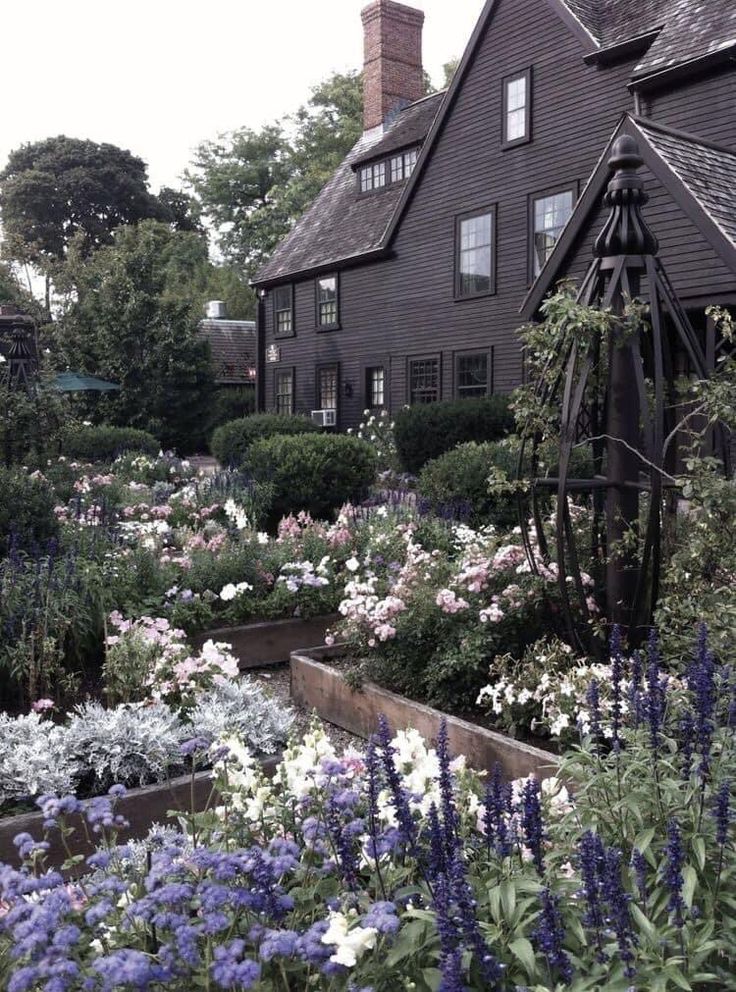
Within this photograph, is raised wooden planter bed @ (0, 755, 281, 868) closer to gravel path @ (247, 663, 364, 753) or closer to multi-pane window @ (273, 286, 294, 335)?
gravel path @ (247, 663, 364, 753)

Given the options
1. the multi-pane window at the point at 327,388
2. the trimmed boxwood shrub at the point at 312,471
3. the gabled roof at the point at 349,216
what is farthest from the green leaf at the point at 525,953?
the multi-pane window at the point at 327,388

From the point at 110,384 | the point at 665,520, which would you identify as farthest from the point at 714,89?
the point at 110,384

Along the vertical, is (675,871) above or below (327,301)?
below

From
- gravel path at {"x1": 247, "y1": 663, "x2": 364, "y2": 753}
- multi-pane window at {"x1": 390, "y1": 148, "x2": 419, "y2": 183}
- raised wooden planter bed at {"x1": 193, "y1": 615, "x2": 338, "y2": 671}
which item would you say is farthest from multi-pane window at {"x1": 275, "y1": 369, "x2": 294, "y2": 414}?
gravel path at {"x1": 247, "y1": 663, "x2": 364, "y2": 753}

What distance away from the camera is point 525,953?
1.81 meters

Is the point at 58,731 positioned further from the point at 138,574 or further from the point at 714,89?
the point at 714,89

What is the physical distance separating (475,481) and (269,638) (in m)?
4.39

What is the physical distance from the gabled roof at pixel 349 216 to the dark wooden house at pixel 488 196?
0.07 m

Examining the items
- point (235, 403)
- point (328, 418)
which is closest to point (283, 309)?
point (328, 418)

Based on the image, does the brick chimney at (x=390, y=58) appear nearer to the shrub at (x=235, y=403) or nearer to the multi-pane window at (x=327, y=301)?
the multi-pane window at (x=327, y=301)

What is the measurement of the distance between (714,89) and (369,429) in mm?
10162

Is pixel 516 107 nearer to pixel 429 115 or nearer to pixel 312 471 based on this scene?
pixel 429 115

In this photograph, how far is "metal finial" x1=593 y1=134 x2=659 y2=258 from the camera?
15.5 feet

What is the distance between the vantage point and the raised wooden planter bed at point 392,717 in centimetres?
421
